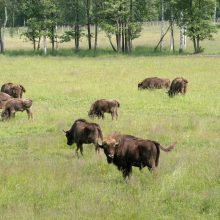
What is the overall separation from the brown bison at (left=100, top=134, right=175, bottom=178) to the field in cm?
31

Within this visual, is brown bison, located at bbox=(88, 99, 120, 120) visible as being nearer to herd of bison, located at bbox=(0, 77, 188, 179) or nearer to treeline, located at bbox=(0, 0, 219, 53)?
herd of bison, located at bbox=(0, 77, 188, 179)

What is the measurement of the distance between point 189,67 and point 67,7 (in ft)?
108

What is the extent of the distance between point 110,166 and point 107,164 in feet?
0.44

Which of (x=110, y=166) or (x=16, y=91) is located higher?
(x=16, y=91)

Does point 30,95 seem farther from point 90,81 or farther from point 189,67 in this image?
point 189,67

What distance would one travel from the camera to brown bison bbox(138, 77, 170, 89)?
2647 cm

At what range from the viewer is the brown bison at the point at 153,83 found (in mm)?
26469

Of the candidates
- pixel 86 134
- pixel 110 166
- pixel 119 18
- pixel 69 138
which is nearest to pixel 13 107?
pixel 69 138

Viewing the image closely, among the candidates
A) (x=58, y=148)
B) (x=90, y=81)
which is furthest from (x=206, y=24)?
(x=58, y=148)

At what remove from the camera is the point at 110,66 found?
1567 inches

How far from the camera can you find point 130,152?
1023 cm

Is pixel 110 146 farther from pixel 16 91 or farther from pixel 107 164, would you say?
pixel 16 91

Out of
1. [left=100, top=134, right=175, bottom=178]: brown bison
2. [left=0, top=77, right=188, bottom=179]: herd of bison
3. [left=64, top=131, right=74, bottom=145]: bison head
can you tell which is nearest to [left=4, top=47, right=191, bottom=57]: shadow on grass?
[left=0, top=77, right=188, bottom=179]: herd of bison

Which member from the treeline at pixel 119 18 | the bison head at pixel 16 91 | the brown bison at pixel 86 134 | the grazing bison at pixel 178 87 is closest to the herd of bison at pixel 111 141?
the brown bison at pixel 86 134
